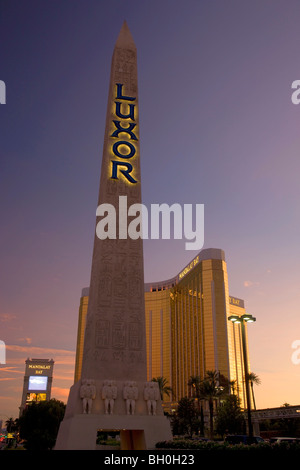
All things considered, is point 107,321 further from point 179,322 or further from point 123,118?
point 179,322

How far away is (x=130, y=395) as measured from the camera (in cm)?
2330

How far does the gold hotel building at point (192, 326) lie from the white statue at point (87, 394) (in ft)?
326

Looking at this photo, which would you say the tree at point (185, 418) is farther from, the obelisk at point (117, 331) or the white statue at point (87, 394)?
the white statue at point (87, 394)

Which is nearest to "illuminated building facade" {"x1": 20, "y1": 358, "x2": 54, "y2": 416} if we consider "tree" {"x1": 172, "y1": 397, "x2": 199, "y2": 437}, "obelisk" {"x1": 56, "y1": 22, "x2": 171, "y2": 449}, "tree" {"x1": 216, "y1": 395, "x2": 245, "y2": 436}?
"tree" {"x1": 172, "y1": 397, "x2": 199, "y2": 437}

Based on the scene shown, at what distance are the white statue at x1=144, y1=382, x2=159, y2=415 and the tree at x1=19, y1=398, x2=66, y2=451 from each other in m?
38.6

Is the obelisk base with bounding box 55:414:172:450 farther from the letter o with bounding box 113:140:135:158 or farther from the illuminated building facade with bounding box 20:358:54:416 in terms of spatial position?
the illuminated building facade with bounding box 20:358:54:416

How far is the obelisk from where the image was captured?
2250 cm

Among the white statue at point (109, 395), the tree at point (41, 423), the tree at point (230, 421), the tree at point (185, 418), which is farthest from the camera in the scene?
the tree at point (185, 418)

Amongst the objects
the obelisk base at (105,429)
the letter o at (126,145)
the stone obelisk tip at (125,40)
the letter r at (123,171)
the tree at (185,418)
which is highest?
the stone obelisk tip at (125,40)

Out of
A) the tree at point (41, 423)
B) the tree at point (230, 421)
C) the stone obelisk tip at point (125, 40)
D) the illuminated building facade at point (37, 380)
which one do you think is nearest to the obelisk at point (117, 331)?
the stone obelisk tip at point (125, 40)

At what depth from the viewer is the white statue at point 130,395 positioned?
909 inches

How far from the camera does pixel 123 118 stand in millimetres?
31906
